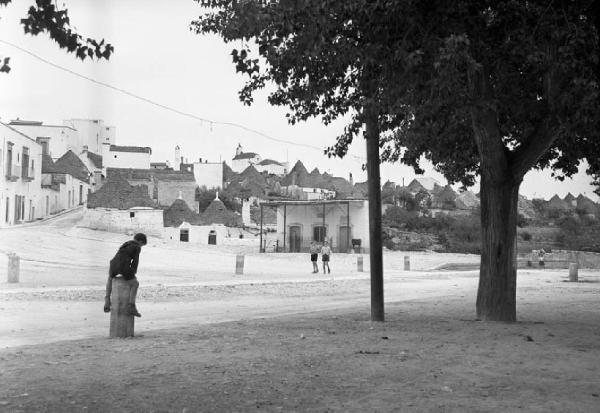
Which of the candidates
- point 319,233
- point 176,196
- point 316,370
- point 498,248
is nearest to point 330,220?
point 319,233

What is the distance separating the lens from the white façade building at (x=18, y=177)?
4428 cm

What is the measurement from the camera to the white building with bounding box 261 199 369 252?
2121 inches

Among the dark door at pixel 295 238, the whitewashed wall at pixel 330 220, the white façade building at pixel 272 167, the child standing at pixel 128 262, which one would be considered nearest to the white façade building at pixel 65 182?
the whitewashed wall at pixel 330 220

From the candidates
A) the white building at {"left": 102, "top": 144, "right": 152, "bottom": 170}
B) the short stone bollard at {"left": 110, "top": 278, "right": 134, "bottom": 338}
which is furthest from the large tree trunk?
the white building at {"left": 102, "top": 144, "right": 152, "bottom": 170}

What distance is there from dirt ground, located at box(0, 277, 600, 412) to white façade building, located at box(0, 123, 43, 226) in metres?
36.2

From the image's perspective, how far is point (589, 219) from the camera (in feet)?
250

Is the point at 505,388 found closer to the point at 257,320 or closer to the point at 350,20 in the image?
the point at 350,20

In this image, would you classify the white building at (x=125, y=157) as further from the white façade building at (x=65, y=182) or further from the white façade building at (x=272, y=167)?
the white façade building at (x=272, y=167)

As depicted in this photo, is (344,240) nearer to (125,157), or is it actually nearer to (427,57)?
(125,157)

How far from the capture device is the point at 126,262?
10047mm

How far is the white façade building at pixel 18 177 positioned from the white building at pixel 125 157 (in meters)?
26.7

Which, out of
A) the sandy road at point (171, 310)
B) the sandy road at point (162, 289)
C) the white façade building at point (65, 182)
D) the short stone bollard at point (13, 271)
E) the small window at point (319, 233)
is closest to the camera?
the sandy road at point (171, 310)

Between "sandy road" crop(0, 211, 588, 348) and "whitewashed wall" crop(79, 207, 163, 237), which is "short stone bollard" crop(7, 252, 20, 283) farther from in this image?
"whitewashed wall" crop(79, 207, 163, 237)

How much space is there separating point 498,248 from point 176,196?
67647mm
